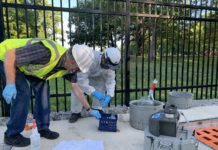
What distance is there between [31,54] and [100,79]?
4.66 ft

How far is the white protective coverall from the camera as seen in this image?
2.97m

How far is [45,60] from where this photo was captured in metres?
2.16

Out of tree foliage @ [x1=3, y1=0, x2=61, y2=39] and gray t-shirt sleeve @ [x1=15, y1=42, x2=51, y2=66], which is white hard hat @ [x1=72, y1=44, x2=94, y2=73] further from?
tree foliage @ [x1=3, y1=0, x2=61, y2=39]

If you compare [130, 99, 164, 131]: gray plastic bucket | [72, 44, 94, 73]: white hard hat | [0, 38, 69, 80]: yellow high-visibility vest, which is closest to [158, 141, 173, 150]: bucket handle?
[130, 99, 164, 131]: gray plastic bucket

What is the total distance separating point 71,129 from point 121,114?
33.5 inches

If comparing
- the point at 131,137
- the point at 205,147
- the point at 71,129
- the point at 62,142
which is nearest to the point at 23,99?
the point at 62,142

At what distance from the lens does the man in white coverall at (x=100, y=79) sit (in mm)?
2777

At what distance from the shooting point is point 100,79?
11.1 feet

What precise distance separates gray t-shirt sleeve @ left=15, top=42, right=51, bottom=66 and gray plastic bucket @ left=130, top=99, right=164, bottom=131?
1.32 meters

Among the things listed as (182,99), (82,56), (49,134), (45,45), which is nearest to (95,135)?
(49,134)

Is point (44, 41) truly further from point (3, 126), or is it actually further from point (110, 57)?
point (3, 126)

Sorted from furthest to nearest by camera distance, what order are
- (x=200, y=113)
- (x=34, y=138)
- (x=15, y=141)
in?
(x=200, y=113) < (x=15, y=141) < (x=34, y=138)

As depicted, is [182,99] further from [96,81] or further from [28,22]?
[28,22]

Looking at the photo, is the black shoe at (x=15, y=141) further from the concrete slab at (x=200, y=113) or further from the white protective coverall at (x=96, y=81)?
the concrete slab at (x=200, y=113)
